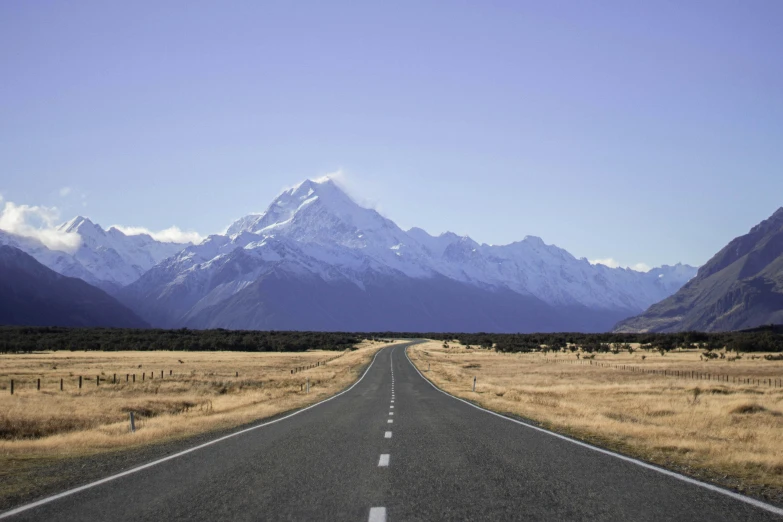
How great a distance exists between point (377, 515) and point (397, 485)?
2125 millimetres

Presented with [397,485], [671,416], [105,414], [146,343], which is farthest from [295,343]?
[397,485]

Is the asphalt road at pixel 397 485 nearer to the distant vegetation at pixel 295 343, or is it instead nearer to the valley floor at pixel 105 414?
the valley floor at pixel 105 414

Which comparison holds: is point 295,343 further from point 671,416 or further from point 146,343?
point 671,416

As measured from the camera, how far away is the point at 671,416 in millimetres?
27938

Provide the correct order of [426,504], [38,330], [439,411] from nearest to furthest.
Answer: [426,504] < [439,411] < [38,330]

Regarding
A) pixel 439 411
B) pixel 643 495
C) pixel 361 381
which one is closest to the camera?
pixel 643 495

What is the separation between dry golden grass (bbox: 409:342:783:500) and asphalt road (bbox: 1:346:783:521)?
5.80 ft

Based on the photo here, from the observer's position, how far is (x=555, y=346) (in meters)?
123

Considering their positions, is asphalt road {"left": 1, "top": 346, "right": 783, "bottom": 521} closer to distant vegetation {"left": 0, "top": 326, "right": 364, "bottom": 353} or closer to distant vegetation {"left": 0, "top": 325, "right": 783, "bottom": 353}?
distant vegetation {"left": 0, "top": 325, "right": 783, "bottom": 353}

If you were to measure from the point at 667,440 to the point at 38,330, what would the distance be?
166465mm

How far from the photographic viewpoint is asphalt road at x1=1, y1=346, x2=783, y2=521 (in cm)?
879

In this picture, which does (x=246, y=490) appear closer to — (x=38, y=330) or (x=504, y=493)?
Result: (x=504, y=493)

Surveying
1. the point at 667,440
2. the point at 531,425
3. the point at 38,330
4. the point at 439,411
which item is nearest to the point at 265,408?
the point at 439,411

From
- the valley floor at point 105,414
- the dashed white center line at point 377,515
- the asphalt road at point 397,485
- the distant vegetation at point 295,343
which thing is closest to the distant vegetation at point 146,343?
the distant vegetation at point 295,343
